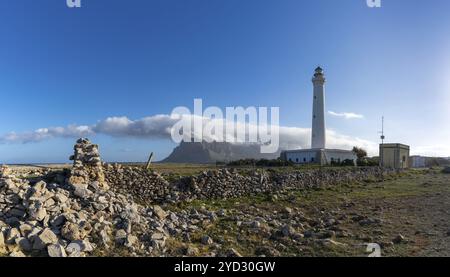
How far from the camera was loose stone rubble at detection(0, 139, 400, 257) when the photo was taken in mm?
9539

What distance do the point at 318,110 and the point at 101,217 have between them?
50.4 meters

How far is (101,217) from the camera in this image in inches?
436

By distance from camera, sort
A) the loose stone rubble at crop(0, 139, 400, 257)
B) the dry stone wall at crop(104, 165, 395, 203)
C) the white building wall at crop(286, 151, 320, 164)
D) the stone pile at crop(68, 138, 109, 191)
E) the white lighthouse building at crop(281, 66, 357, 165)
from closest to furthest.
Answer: the loose stone rubble at crop(0, 139, 400, 257)
the stone pile at crop(68, 138, 109, 191)
the dry stone wall at crop(104, 165, 395, 203)
the white building wall at crop(286, 151, 320, 164)
the white lighthouse building at crop(281, 66, 357, 165)

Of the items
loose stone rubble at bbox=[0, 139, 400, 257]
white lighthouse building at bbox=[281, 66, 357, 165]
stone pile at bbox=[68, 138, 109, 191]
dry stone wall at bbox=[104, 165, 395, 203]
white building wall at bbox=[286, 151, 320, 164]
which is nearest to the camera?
loose stone rubble at bbox=[0, 139, 400, 257]

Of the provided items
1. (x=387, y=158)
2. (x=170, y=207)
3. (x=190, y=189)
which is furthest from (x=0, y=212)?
(x=387, y=158)

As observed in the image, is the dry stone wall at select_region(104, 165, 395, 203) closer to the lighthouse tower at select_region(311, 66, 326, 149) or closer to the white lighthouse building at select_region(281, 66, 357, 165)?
the white lighthouse building at select_region(281, 66, 357, 165)

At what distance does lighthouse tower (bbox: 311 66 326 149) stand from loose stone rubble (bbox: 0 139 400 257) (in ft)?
137

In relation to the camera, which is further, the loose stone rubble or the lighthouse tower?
the lighthouse tower

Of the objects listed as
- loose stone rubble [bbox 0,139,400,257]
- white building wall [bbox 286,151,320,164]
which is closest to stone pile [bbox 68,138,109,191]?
loose stone rubble [bbox 0,139,400,257]

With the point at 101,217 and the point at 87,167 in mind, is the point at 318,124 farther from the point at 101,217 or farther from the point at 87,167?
the point at 101,217

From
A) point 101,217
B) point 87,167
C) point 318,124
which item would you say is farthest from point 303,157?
point 101,217
